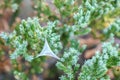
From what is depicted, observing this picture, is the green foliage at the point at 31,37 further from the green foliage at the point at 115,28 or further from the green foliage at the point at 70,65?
the green foliage at the point at 115,28

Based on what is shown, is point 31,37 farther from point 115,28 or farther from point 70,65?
point 115,28

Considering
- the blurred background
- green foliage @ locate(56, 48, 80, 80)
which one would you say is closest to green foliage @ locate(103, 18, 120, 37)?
the blurred background

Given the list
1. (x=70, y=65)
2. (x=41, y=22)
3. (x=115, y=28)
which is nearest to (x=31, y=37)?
(x=70, y=65)

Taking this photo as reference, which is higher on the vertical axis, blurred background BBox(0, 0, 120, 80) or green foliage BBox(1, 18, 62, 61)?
blurred background BBox(0, 0, 120, 80)

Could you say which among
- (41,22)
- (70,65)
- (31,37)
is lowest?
(70,65)

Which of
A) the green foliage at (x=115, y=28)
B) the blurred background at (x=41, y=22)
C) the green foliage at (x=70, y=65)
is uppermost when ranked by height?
the blurred background at (x=41, y=22)

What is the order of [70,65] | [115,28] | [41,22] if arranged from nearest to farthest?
[70,65] < [115,28] < [41,22]

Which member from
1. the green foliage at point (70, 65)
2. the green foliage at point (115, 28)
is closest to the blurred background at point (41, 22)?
the green foliage at point (115, 28)

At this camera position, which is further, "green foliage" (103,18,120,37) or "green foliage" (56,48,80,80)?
"green foliage" (103,18,120,37)

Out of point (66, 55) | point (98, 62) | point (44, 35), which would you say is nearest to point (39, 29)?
point (44, 35)

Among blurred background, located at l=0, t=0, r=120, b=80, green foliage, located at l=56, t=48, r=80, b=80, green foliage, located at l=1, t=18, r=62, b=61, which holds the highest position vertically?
blurred background, located at l=0, t=0, r=120, b=80

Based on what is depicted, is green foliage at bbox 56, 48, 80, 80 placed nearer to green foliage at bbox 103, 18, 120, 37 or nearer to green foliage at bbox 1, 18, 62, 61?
green foliage at bbox 1, 18, 62, 61
